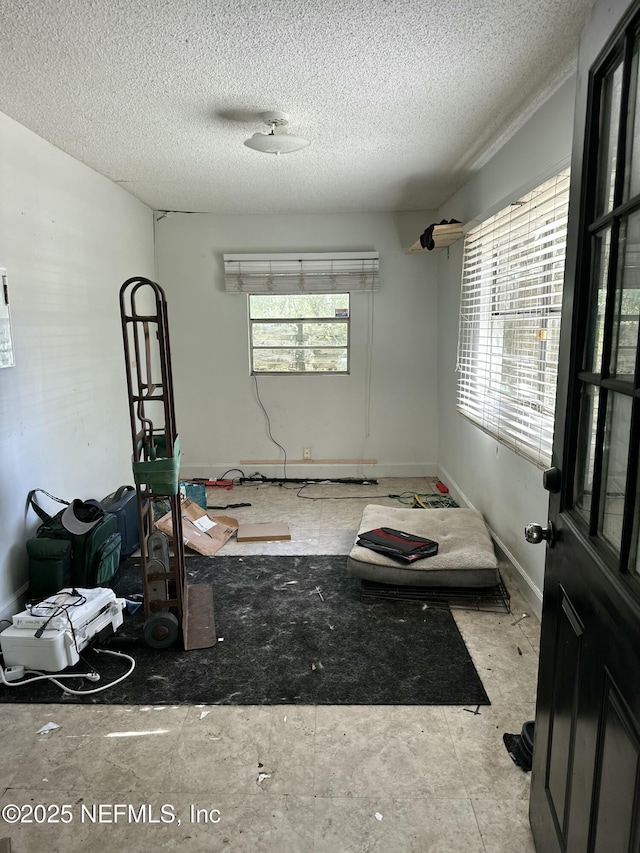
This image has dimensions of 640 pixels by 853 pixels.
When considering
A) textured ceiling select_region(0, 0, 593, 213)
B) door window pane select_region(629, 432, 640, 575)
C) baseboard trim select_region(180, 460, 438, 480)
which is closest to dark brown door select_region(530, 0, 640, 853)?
door window pane select_region(629, 432, 640, 575)

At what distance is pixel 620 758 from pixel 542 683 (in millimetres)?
552

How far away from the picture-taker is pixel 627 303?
1029mm

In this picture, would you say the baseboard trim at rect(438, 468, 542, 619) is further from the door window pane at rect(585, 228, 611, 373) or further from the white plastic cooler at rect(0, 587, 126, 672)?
the white plastic cooler at rect(0, 587, 126, 672)

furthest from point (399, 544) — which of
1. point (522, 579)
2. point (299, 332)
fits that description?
point (299, 332)

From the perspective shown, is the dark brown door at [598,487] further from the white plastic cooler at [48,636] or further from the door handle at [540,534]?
the white plastic cooler at [48,636]

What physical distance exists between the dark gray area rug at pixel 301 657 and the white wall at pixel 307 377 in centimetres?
224

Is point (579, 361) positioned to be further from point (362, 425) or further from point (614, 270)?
point (362, 425)

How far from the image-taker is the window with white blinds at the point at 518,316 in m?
2.52

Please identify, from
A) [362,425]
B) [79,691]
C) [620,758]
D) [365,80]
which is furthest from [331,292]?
[620,758]

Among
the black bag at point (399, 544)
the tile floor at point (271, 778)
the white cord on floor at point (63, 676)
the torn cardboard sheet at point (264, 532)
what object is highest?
the black bag at point (399, 544)

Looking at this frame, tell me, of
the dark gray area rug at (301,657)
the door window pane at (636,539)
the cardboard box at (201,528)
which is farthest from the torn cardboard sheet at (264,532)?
the door window pane at (636,539)

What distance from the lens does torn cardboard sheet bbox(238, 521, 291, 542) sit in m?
3.71

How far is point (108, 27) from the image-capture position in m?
1.93

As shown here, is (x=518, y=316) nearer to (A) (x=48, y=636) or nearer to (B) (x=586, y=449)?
(B) (x=586, y=449)
